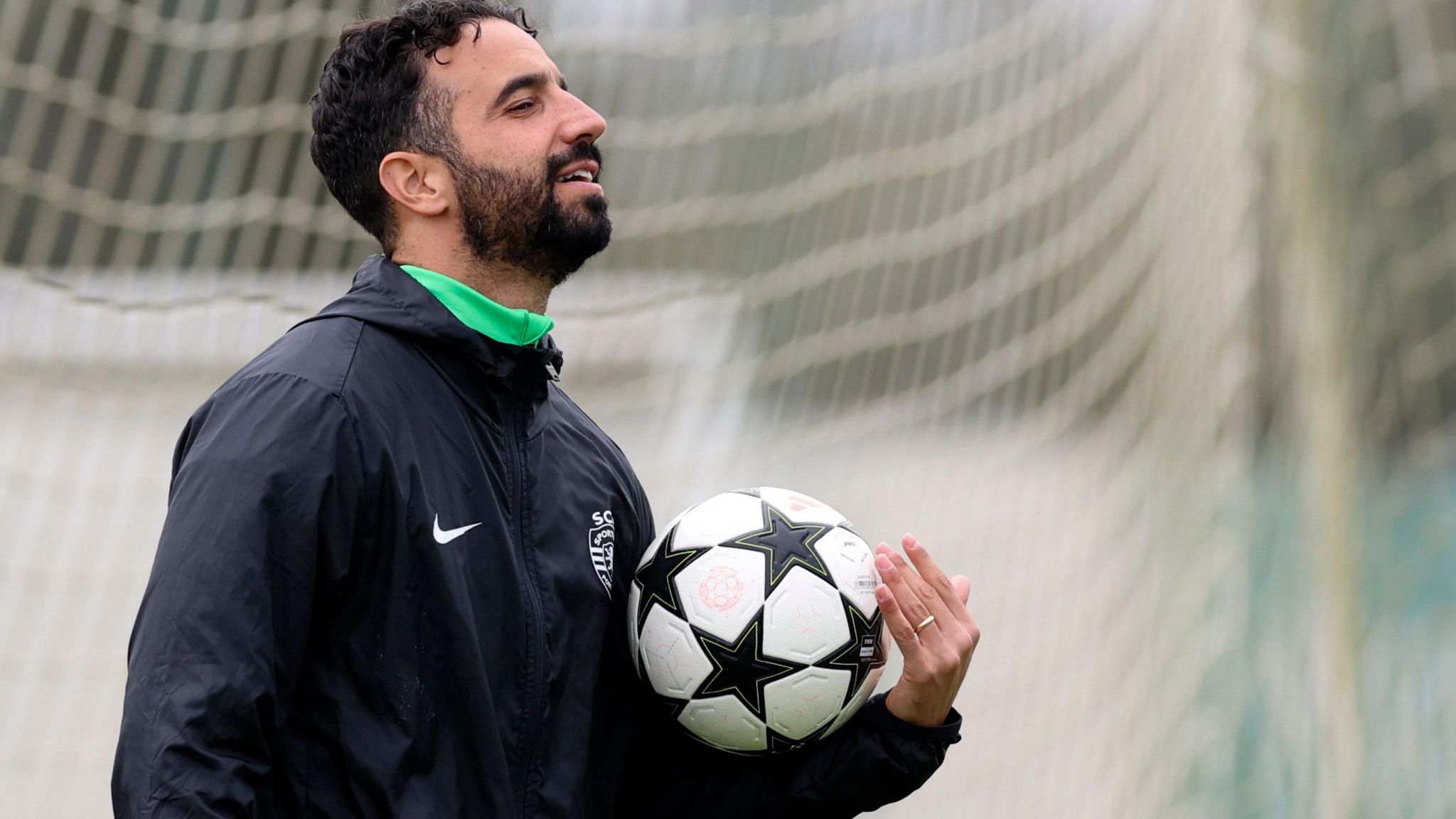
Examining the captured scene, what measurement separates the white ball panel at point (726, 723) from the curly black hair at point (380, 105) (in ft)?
2.64

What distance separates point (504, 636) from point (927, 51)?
3431 millimetres

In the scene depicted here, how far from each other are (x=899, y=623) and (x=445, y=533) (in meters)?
0.66

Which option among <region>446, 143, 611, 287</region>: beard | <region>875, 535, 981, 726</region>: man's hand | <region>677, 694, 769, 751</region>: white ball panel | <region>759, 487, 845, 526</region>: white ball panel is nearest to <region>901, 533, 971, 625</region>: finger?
<region>875, 535, 981, 726</region>: man's hand

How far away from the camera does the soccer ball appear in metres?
2.19

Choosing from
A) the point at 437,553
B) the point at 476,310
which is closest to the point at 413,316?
the point at 476,310

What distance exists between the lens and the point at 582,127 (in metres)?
2.19

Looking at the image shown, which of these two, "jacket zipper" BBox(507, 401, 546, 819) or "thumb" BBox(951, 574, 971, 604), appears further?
"thumb" BBox(951, 574, 971, 604)

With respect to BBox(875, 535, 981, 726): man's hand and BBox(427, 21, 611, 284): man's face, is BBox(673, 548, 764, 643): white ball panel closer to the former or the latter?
BBox(875, 535, 981, 726): man's hand

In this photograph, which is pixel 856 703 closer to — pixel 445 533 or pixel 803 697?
pixel 803 697

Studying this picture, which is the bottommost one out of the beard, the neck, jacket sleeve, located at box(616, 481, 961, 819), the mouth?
jacket sleeve, located at box(616, 481, 961, 819)

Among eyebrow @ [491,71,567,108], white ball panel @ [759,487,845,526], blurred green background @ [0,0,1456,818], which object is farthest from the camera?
blurred green background @ [0,0,1456,818]

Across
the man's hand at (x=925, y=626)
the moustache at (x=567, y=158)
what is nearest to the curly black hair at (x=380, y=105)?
the moustache at (x=567, y=158)

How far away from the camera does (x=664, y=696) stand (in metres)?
2.23

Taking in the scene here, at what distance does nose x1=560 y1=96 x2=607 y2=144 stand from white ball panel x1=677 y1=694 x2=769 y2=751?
0.83 metres
